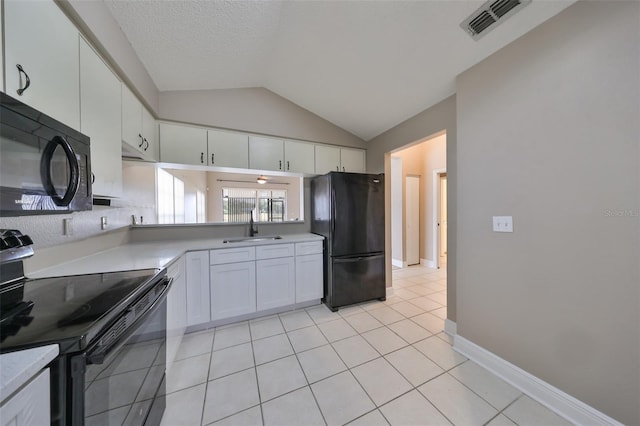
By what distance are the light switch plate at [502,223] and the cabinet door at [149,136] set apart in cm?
313

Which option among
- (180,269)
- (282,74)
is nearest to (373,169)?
(282,74)

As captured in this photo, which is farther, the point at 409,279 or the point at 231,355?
the point at 409,279

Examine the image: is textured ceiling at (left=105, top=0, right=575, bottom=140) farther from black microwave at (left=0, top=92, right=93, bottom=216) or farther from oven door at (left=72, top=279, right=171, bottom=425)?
oven door at (left=72, top=279, right=171, bottom=425)

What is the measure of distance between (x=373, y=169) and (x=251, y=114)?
6.18 ft

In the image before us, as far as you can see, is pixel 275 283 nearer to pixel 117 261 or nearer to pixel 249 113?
pixel 117 261

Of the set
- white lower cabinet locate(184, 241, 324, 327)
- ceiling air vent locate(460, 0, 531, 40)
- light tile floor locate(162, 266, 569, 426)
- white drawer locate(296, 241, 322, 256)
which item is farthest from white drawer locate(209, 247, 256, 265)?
ceiling air vent locate(460, 0, 531, 40)

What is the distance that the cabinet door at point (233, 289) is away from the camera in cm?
224

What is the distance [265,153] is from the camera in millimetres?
2781

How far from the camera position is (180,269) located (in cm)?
191

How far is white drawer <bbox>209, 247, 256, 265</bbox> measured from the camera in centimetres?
224

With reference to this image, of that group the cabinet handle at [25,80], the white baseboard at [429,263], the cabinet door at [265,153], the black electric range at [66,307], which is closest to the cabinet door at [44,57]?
the cabinet handle at [25,80]

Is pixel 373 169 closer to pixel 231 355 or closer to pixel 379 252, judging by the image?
pixel 379 252

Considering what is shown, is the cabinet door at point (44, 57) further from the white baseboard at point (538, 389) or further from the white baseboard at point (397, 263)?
the white baseboard at point (397, 263)

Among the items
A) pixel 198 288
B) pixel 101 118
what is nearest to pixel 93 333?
pixel 101 118
